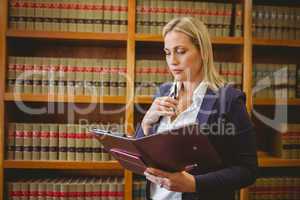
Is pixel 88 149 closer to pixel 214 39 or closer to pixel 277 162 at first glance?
pixel 214 39

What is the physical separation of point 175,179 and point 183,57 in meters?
0.47

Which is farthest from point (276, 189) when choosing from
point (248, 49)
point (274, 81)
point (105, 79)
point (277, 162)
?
point (105, 79)

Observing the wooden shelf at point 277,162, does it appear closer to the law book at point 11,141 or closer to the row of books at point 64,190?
the row of books at point 64,190

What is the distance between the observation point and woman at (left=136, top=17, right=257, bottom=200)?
A: 98 centimetres

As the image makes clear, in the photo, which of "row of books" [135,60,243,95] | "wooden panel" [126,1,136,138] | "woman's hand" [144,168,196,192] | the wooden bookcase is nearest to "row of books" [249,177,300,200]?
the wooden bookcase

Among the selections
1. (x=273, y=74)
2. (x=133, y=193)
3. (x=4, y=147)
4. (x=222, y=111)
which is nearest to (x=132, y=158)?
(x=222, y=111)

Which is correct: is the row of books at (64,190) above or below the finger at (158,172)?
below

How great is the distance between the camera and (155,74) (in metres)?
1.97

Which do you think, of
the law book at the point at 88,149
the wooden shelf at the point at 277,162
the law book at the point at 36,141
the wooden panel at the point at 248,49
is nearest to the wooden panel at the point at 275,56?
the wooden panel at the point at 248,49

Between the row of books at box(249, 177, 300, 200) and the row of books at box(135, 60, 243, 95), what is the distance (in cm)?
65

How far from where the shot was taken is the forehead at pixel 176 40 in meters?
1.17

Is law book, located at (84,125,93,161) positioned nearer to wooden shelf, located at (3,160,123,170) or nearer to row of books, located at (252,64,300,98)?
wooden shelf, located at (3,160,123,170)

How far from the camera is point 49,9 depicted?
6.33ft

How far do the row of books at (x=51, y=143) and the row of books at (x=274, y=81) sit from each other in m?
1.08
